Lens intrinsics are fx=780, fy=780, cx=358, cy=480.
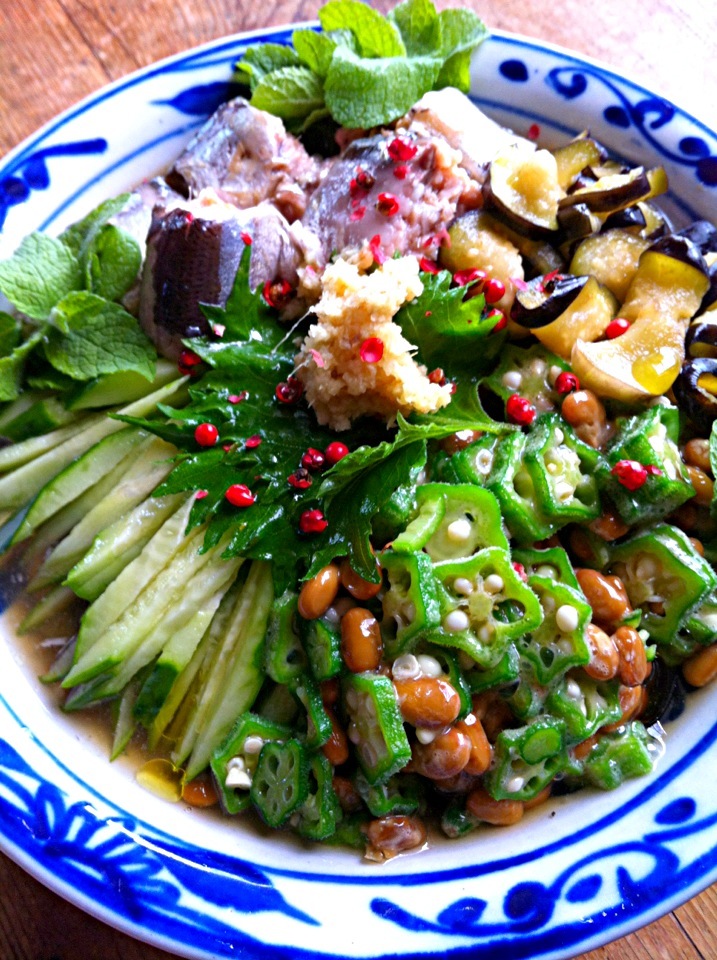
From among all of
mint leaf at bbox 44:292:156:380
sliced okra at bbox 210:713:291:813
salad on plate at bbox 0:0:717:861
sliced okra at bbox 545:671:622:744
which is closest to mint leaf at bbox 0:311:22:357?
salad on plate at bbox 0:0:717:861

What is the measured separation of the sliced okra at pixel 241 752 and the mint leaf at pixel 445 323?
1311 mm

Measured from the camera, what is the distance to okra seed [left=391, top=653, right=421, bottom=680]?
2264 mm

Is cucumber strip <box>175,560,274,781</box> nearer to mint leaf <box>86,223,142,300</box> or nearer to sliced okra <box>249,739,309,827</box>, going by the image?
sliced okra <box>249,739,309,827</box>

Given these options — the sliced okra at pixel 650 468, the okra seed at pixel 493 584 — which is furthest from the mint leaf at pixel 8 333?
the sliced okra at pixel 650 468

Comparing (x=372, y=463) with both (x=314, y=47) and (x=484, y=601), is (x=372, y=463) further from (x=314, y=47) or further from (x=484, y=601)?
(x=314, y=47)

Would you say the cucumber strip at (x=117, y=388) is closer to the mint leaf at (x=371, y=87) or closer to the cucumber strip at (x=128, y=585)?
the cucumber strip at (x=128, y=585)

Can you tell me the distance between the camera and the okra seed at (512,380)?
8.80 ft

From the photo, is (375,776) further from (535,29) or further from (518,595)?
(535,29)

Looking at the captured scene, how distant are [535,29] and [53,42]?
83.2 inches

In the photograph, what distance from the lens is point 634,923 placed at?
6.94 feet

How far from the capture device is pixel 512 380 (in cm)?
268

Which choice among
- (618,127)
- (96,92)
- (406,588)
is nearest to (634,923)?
(406,588)

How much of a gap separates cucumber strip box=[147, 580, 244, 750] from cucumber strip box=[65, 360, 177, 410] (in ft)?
2.44

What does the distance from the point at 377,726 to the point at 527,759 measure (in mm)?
482
